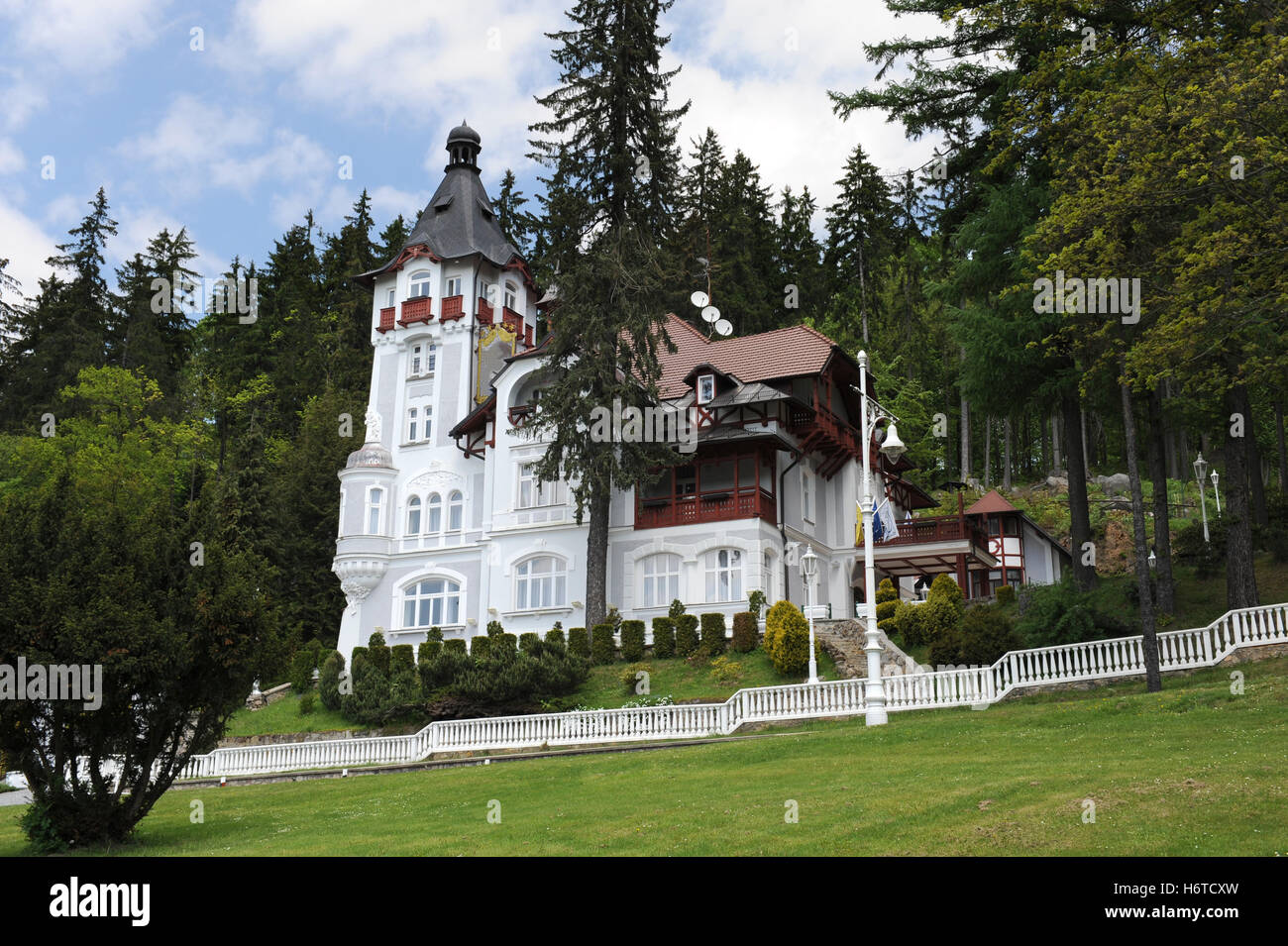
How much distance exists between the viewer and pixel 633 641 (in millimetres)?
35750

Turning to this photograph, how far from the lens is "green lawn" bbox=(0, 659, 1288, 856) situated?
453 inches

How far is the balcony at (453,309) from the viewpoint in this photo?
48.1 m

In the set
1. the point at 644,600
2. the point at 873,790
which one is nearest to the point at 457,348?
the point at 644,600

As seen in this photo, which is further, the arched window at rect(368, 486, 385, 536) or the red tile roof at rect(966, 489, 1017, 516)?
the red tile roof at rect(966, 489, 1017, 516)

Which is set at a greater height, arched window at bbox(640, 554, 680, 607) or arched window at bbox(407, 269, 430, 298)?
arched window at bbox(407, 269, 430, 298)

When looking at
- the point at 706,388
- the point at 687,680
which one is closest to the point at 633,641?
the point at 687,680

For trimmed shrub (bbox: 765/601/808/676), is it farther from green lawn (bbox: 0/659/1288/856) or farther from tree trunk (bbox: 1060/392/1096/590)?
tree trunk (bbox: 1060/392/1096/590)

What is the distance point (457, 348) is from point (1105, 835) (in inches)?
1585

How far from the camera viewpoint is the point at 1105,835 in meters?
10.9

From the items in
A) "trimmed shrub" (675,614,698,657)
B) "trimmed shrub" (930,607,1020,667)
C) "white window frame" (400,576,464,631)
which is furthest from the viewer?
"white window frame" (400,576,464,631)

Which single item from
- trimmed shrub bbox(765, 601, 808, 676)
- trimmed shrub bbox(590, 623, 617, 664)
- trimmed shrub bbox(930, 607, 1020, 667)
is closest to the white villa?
trimmed shrub bbox(590, 623, 617, 664)

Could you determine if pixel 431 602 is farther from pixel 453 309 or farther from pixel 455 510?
pixel 453 309

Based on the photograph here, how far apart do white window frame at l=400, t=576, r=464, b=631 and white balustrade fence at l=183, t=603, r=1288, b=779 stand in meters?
13.3

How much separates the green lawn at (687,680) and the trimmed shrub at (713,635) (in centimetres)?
42
